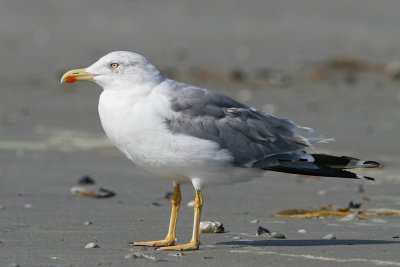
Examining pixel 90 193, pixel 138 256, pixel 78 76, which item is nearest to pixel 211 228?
pixel 138 256

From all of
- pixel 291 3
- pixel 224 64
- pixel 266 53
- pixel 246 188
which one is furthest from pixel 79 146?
pixel 291 3

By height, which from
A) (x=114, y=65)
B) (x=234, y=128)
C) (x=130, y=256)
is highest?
(x=114, y=65)

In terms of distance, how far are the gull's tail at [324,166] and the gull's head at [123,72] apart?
0.95 metres

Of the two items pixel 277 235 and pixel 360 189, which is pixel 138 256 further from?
pixel 360 189

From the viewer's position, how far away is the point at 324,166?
6891 mm

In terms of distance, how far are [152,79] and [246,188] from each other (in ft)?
8.78

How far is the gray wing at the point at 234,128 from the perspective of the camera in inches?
262

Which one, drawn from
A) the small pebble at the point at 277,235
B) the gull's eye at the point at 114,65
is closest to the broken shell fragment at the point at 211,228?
the small pebble at the point at 277,235

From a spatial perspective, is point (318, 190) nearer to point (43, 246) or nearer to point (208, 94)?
point (208, 94)

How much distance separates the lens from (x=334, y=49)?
1877 cm

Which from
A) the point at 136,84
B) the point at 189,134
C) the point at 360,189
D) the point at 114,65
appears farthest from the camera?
the point at 360,189

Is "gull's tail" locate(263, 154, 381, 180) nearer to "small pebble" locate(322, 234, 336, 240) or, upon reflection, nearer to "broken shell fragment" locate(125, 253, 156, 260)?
"small pebble" locate(322, 234, 336, 240)

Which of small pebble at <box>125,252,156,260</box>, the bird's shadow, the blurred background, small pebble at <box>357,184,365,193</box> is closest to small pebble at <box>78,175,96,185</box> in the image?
the blurred background

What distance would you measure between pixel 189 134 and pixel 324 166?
93cm
